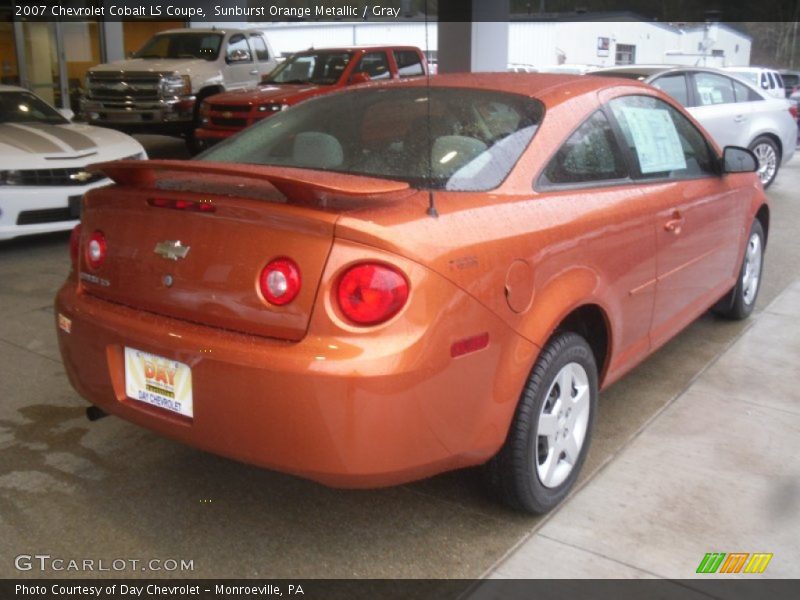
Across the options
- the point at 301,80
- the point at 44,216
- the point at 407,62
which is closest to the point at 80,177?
the point at 44,216

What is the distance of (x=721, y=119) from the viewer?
10.3 metres

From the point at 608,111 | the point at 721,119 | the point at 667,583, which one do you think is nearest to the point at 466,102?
the point at 608,111

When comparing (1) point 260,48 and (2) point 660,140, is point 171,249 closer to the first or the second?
(2) point 660,140

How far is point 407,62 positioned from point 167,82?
142 inches

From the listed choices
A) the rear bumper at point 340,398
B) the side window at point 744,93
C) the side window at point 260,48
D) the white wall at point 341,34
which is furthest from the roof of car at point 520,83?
the side window at point 260,48

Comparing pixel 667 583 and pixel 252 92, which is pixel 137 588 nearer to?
pixel 667 583

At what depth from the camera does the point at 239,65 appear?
14.1 m

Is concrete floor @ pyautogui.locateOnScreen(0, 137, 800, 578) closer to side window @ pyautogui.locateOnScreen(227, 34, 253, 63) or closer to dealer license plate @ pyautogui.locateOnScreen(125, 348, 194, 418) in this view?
dealer license plate @ pyautogui.locateOnScreen(125, 348, 194, 418)

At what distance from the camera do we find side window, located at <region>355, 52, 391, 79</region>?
11.7m

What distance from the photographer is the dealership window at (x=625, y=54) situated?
10703 millimetres

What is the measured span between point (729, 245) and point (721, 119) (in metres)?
6.43

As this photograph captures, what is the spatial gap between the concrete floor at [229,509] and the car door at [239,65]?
1057cm

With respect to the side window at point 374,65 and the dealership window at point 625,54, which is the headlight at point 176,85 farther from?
the dealership window at point 625,54

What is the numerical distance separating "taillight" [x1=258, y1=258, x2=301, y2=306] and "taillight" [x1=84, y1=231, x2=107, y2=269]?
747mm
